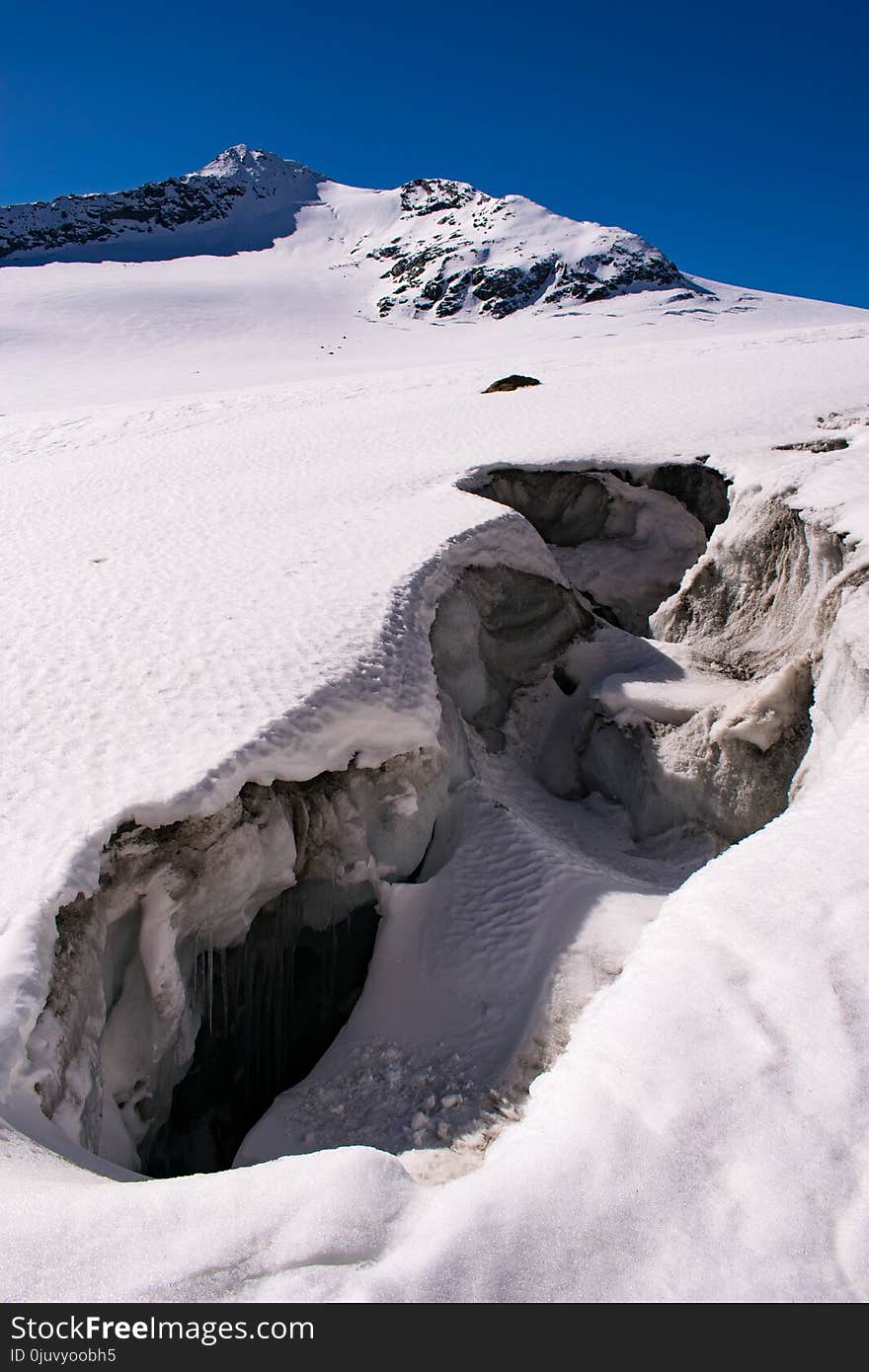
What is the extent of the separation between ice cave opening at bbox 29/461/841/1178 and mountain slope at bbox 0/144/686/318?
44.0 m

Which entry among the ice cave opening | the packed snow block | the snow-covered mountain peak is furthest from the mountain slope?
the packed snow block

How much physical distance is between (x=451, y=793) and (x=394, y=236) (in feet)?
223

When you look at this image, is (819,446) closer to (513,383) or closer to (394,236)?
(513,383)

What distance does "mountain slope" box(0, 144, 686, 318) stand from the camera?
177ft

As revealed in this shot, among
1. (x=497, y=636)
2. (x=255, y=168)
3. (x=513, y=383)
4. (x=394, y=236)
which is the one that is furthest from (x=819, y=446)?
(x=255, y=168)

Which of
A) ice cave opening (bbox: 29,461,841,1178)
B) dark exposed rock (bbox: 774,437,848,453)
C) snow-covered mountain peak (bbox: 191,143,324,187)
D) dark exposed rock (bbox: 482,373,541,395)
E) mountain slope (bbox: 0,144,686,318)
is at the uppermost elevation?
snow-covered mountain peak (bbox: 191,143,324,187)

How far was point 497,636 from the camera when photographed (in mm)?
9227

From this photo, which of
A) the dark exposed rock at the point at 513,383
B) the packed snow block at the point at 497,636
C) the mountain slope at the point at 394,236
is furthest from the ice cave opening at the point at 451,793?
the mountain slope at the point at 394,236

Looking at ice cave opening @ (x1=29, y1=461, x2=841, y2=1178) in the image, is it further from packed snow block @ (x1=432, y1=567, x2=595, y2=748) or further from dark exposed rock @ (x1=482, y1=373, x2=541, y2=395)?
dark exposed rock @ (x1=482, y1=373, x2=541, y2=395)

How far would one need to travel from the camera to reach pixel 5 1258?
88.7 inches

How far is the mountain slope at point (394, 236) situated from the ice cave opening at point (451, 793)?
44.0m

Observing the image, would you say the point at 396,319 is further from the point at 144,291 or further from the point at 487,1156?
the point at 487,1156
